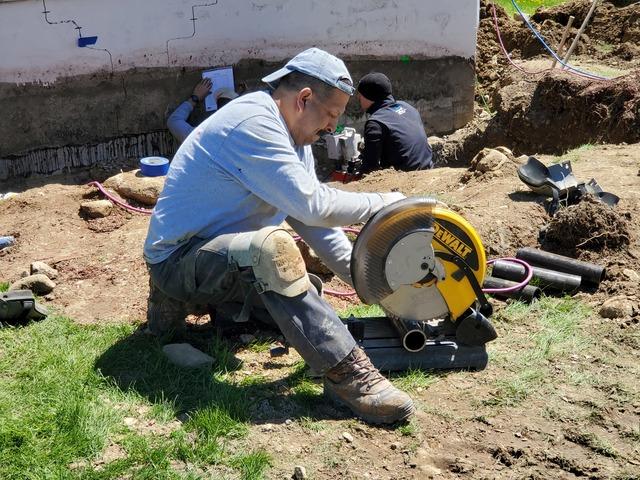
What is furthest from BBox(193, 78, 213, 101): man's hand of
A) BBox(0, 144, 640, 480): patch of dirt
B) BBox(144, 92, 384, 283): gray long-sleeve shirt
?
BBox(144, 92, 384, 283): gray long-sleeve shirt

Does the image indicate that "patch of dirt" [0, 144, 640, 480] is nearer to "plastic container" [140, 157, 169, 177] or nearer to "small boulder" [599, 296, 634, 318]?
"small boulder" [599, 296, 634, 318]

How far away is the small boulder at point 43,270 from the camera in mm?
5715

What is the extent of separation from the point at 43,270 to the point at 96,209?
1.70m

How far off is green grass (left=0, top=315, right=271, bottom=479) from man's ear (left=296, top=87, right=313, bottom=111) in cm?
132

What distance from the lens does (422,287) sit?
416 centimetres

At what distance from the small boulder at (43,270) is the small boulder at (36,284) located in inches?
8.6

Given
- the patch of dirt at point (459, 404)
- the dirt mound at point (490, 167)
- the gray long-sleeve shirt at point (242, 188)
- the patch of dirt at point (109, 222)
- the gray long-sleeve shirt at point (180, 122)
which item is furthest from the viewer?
the gray long-sleeve shirt at point (180, 122)

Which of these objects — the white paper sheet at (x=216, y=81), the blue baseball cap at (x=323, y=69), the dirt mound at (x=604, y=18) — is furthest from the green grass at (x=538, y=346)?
the dirt mound at (x=604, y=18)

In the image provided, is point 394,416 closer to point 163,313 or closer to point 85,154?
point 163,313

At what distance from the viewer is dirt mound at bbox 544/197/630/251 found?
17.8ft

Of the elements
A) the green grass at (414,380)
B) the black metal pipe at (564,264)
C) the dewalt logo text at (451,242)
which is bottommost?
the green grass at (414,380)

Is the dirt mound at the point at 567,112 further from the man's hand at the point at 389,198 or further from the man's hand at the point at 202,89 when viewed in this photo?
the man's hand at the point at 389,198

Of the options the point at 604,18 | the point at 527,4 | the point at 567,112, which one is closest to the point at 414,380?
the point at 567,112

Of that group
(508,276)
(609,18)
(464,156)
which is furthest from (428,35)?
(508,276)
